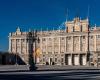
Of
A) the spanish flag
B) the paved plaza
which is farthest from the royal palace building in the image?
the paved plaza

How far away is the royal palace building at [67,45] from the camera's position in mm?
107812

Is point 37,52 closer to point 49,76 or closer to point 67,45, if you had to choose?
point 67,45

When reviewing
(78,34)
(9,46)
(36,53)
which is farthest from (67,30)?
(9,46)

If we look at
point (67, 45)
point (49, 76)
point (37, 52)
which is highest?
point (67, 45)

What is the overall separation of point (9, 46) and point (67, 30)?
20.4 metres

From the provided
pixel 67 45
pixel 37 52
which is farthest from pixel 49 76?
pixel 37 52

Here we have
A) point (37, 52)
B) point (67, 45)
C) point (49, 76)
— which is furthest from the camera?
point (37, 52)

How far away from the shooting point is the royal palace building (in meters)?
108

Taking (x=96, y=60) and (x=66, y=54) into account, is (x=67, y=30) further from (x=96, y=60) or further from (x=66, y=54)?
(x=96, y=60)

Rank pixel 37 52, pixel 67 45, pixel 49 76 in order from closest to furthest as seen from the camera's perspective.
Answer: pixel 49 76
pixel 67 45
pixel 37 52

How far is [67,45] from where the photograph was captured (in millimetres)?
112938

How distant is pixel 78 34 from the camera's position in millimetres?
111000

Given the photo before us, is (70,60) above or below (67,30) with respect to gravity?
below

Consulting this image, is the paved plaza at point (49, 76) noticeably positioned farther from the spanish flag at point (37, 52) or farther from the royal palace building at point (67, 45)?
the spanish flag at point (37, 52)
